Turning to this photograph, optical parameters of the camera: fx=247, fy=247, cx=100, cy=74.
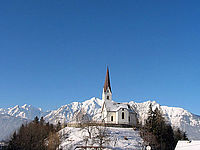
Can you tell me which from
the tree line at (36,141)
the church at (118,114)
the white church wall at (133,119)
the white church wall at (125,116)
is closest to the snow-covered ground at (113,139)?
the tree line at (36,141)

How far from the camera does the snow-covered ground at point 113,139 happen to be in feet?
172

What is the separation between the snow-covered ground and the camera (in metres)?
52.5

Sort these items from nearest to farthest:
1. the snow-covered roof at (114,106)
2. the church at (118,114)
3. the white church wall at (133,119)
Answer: the church at (118,114) → the white church wall at (133,119) → the snow-covered roof at (114,106)

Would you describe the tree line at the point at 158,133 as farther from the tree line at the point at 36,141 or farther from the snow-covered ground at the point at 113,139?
the tree line at the point at 36,141

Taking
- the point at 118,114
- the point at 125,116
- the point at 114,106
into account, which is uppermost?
the point at 114,106

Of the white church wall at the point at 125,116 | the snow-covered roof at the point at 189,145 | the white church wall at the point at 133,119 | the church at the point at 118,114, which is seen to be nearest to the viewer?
the snow-covered roof at the point at 189,145

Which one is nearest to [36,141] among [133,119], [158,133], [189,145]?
[158,133]

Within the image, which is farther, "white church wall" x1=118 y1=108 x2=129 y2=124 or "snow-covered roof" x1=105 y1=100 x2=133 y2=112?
"snow-covered roof" x1=105 y1=100 x2=133 y2=112

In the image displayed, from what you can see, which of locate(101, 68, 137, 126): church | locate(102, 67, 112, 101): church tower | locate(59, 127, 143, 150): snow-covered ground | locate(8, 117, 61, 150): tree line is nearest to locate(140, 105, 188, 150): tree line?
locate(59, 127, 143, 150): snow-covered ground

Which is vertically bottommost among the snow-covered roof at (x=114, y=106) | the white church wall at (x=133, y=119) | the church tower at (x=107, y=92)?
the white church wall at (x=133, y=119)

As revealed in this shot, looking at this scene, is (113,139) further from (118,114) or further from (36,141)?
(118,114)

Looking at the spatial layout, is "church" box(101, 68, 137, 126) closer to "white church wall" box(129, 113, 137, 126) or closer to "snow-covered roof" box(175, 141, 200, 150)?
"white church wall" box(129, 113, 137, 126)

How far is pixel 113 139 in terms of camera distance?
55188 mm

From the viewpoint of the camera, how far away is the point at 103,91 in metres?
83.2
